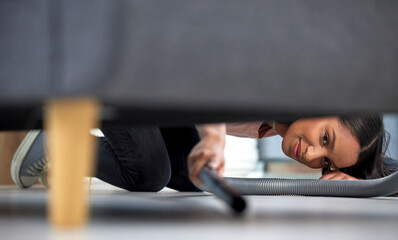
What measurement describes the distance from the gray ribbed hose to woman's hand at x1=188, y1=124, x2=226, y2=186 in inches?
26.4

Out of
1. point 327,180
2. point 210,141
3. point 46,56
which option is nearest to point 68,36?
point 46,56

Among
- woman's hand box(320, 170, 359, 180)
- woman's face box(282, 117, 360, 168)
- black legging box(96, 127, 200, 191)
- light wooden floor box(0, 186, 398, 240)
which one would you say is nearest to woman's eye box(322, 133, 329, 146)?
woman's face box(282, 117, 360, 168)

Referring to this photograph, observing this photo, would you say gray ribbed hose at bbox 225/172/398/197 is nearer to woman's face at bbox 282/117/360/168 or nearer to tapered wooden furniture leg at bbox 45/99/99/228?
woman's face at bbox 282/117/360/168

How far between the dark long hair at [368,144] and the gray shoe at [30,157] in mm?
1108

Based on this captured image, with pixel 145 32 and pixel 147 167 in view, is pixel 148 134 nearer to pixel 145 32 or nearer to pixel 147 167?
pixel 147 167

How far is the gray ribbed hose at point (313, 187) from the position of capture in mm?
1637

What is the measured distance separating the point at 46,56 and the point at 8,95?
0.08 metres

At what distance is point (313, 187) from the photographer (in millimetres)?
1657

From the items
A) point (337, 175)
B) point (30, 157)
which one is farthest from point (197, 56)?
point (30, 157)

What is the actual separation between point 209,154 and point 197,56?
31cm

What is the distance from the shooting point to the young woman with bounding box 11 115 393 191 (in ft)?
5.18

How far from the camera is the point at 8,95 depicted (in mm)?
677

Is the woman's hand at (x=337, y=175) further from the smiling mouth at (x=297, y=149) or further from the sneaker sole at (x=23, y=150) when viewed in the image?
the sneaker sole at (x=23, y=150)

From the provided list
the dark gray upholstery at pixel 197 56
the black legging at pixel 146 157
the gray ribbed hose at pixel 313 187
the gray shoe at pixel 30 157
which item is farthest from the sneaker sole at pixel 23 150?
the dark gray upholstery at pixel 197 56
